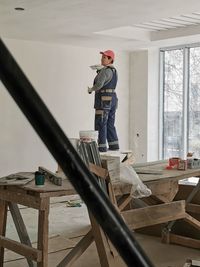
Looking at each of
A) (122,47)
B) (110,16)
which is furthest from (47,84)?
(110,16)

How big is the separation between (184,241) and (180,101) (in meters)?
5.14

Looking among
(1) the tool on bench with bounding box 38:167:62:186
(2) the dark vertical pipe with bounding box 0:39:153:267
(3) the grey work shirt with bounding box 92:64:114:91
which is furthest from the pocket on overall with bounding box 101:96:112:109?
(2) the dark vertical pipe with bounding box 0:39:153:267

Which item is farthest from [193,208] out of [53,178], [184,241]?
[53,178]

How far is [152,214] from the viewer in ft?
10.8

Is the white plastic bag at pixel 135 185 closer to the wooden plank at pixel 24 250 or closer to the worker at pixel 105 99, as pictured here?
the wooden plank at pixel 24 250

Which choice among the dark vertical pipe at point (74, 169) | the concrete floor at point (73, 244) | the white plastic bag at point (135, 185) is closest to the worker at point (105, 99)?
the concrete floor at point (73, 244)

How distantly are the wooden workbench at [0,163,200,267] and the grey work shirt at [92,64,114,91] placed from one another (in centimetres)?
298

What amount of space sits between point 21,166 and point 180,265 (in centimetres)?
454

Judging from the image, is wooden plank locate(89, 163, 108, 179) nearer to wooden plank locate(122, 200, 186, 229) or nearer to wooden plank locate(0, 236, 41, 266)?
wooden plank locate(122, 200, 186, 229)

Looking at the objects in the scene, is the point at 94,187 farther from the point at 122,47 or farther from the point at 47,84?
the point at 122,47

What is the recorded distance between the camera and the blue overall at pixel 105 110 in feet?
22.5

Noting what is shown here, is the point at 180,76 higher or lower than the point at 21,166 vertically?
higher

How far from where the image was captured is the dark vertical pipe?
1.67 ft

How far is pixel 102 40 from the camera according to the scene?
7863 mm
